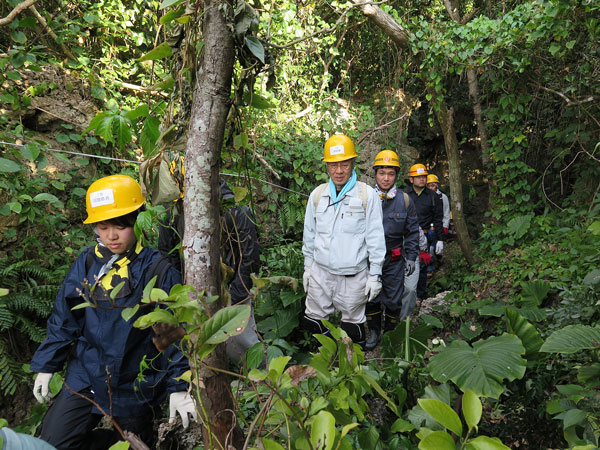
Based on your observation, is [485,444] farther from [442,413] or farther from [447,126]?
[447,126]

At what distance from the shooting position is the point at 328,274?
11.9ft

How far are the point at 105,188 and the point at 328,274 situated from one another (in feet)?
7.17

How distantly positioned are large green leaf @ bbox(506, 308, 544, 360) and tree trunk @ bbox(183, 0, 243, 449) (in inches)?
76.4

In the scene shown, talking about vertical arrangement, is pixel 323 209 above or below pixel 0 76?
below

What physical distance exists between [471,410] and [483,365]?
1.23 metres

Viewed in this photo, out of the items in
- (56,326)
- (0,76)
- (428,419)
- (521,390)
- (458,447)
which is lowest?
(521,390)

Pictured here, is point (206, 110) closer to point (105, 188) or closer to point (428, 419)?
point (105, 188)

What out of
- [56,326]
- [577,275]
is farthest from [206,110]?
[577,275]

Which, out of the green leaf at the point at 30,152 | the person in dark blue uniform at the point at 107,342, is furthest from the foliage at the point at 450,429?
the green leaf at the point at 30,152

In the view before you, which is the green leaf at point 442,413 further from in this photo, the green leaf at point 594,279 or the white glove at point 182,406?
the green leaf at point 594,279

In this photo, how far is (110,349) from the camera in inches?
77.4

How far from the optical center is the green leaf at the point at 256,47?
131cm

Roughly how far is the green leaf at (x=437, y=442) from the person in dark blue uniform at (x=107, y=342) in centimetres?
137

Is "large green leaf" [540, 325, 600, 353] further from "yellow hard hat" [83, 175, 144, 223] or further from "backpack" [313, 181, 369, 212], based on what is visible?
"yellow hard hat" [83, 175, 144, 223]
